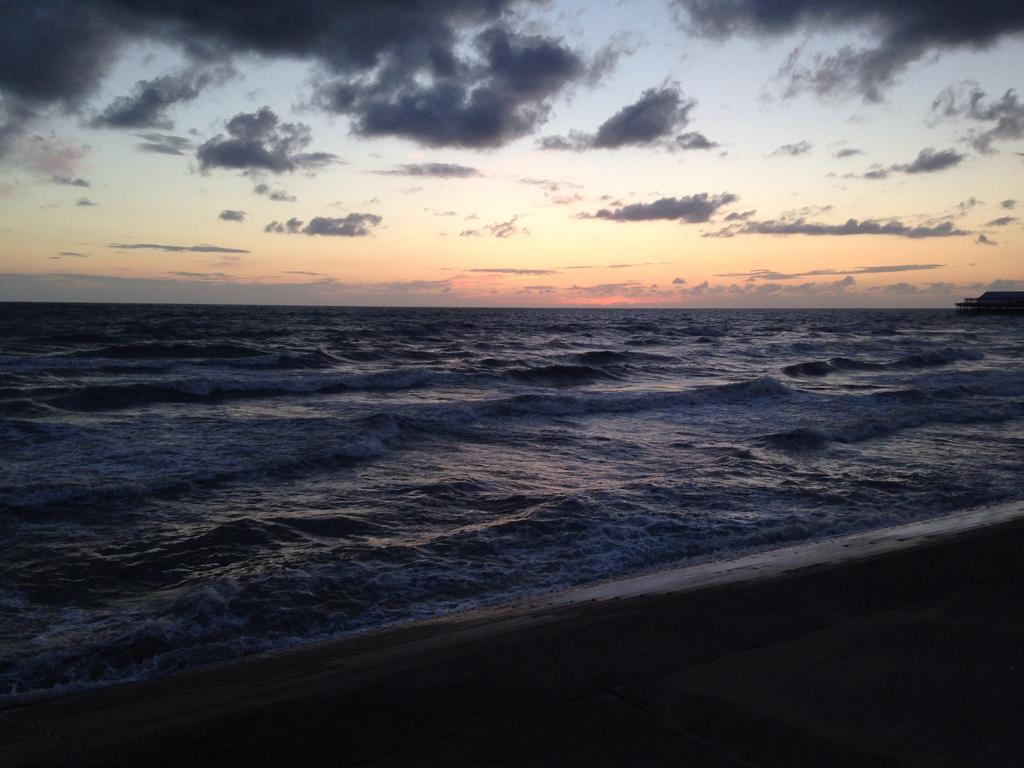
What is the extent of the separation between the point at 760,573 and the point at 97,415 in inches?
657

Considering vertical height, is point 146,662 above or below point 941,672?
below

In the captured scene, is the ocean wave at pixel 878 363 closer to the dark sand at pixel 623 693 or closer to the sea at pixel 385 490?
the sea at pixel 385 490

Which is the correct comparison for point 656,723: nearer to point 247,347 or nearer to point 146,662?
point 146,662

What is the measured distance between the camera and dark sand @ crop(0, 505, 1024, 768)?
3.52 m

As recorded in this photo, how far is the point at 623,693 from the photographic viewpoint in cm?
412

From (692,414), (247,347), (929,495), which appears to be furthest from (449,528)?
(247,347)

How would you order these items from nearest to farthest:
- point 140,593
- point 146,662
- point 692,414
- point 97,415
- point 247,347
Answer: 1. point 146,662
2. point 140,593
3. point 97,415
4. point 692,414
5. point 247,347

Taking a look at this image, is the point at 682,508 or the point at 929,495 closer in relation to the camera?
the point at 682,508

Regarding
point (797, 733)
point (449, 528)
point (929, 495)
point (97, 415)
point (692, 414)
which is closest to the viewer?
point (797, 733)

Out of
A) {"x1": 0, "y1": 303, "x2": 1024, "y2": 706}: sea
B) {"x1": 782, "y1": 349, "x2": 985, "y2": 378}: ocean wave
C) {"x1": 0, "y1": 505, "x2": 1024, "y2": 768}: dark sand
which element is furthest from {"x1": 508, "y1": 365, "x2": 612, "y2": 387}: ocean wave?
{"x1": 0, "y1": 505, "x2": 1024, "y2": 768}: dark sand

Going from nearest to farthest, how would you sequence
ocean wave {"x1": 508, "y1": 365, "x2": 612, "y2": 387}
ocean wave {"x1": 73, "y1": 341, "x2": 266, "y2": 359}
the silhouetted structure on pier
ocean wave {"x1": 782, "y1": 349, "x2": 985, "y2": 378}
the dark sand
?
1. the dark sand
2. ocean wave {"x1": 508, "y1": 365, "x2": 612, "y2": 387}
3. ocean wave {"x1": 782, "y1": 349, "x2": 985, "y2": 378}
4. ocean wave {"x1": 73, "y1": 341, "x2": 266, "y2": 359}
5. the silhouetted structure on pier

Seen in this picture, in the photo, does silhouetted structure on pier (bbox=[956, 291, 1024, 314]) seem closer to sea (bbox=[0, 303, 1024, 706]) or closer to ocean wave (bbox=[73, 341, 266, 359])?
sea (bbox=[0, 303, 1024, 706])

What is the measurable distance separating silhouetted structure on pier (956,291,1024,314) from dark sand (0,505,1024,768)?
116793mm

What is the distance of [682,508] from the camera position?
31.7 feet
